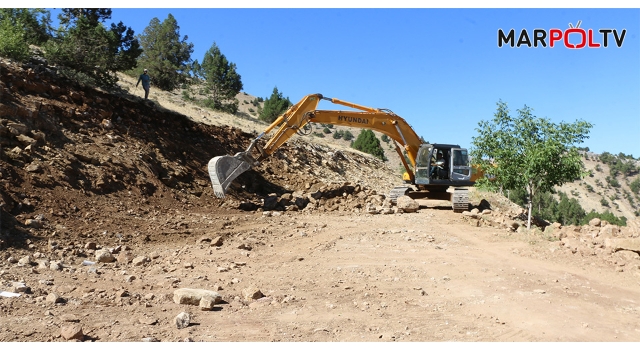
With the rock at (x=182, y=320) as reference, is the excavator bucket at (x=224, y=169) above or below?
above

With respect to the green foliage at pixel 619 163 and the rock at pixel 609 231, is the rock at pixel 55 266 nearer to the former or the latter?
the rock at pixel 609 231

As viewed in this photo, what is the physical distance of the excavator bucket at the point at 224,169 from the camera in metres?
13.3

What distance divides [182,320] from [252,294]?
1.34m

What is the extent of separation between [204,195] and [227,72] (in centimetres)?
2598

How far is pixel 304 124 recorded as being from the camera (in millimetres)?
15367

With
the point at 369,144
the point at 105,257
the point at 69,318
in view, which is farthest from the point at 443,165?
the point at 369,144

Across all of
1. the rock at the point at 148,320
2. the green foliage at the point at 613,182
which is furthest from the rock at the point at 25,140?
the green foliage at the point at 613,182

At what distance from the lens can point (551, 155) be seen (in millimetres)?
13992

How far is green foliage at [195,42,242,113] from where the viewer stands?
3934cm

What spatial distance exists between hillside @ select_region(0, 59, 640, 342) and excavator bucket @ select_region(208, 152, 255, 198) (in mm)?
815

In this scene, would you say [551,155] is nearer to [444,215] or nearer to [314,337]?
[444,215]

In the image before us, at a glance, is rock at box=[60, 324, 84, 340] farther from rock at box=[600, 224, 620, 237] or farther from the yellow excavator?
rock at box=[600, 224, 620, 237]

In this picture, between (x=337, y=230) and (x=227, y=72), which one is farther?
(x=227, y=72)

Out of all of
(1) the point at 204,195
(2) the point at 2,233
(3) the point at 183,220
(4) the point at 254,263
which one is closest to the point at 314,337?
(4) the point at 254,263
